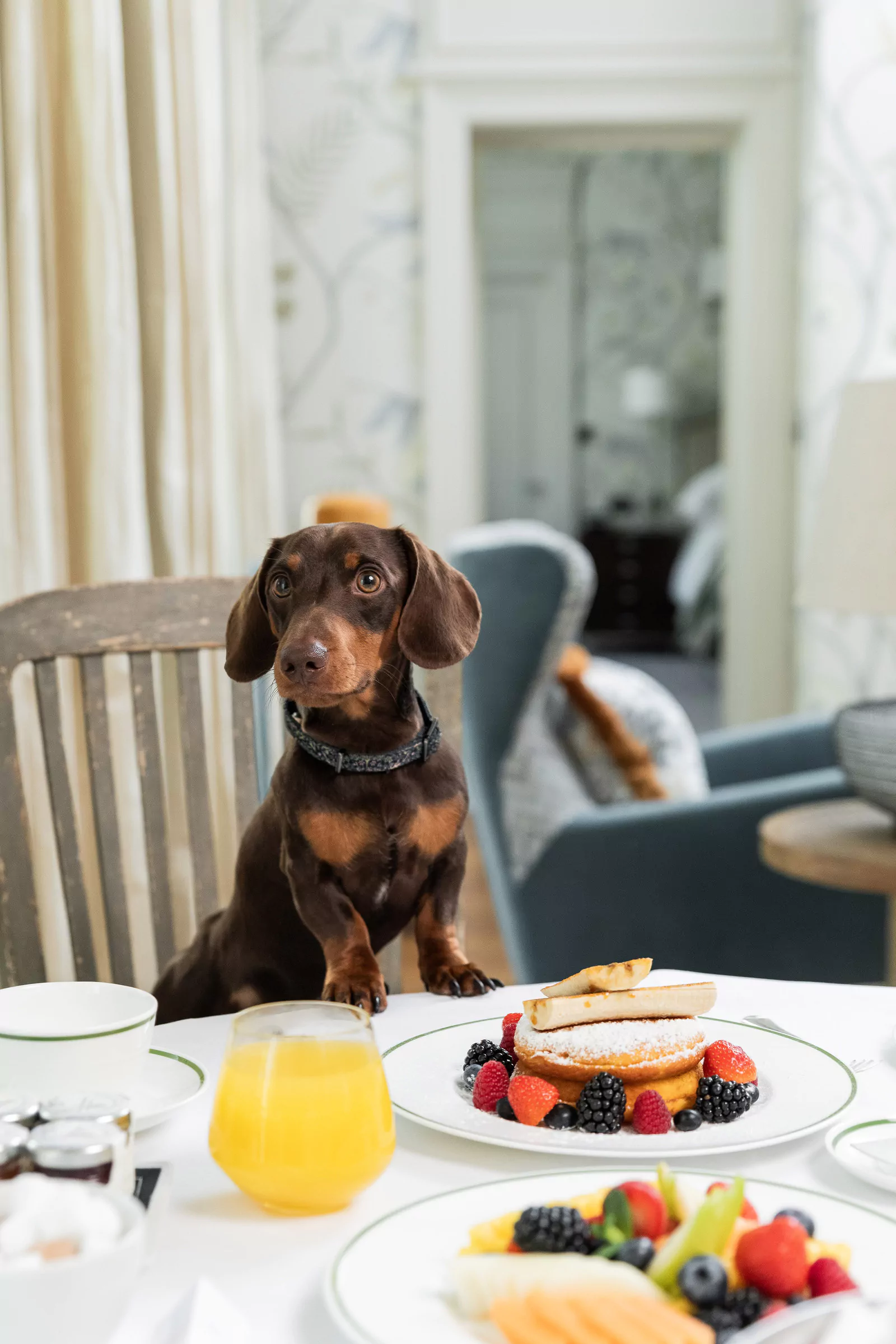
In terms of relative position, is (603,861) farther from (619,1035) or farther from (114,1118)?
(114,1118)

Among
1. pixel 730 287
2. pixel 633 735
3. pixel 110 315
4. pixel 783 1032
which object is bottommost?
pixel 633 735

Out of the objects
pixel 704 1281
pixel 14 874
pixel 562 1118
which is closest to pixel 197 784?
pixel 14 874

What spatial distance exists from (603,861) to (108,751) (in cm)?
114

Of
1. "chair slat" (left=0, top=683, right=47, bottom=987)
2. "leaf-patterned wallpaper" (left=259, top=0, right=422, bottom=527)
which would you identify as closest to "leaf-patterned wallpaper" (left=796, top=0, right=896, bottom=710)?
"leaf-patterned wallpaper" (left=259, top=0, right=422, bottom=527)

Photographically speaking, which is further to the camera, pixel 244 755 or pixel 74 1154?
pixel 244 755

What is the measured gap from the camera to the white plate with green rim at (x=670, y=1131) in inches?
26.5

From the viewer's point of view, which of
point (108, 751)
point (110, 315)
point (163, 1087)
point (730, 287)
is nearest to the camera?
point (163, 1087)

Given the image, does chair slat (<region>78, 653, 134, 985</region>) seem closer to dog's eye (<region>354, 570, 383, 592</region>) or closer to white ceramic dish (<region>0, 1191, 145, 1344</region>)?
dog's eye (<region>354, 570, 383, 592</region>)

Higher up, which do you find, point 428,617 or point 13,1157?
point 428,617

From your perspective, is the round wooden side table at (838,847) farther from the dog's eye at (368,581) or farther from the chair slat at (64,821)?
the dog's eye at (368,581)

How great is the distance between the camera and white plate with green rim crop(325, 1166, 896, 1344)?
0.52m

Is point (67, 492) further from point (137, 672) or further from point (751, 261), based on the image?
point (751, 261)

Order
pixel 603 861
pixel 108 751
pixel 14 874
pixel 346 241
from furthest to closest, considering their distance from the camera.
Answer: pixel 346 241 → pixel 603 861 → pixel 108 751 → pixel 14 874

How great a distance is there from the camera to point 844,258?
393cm
